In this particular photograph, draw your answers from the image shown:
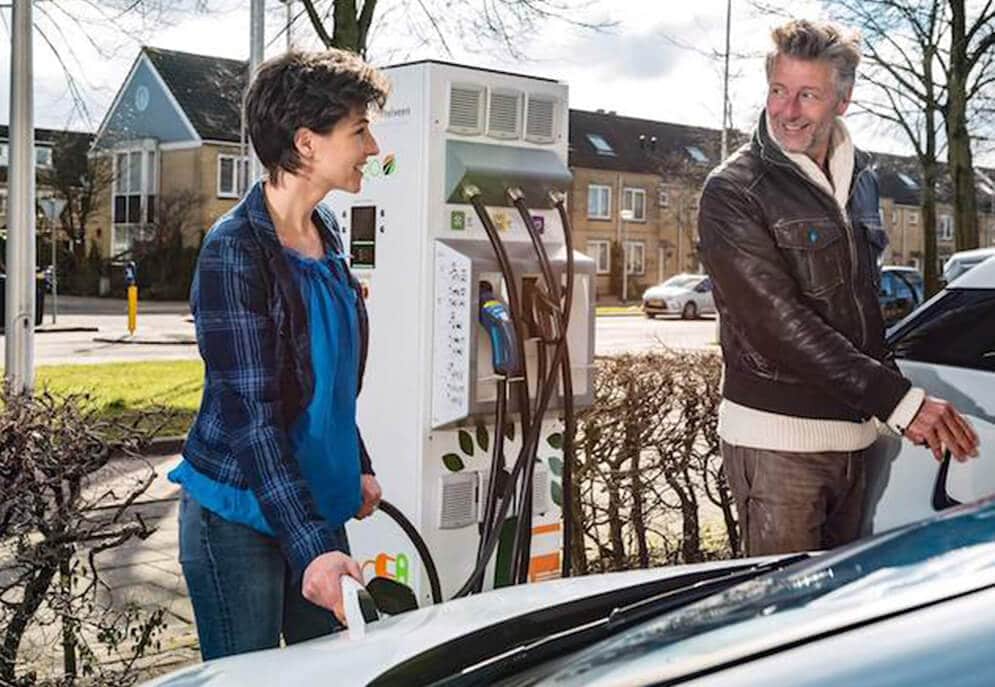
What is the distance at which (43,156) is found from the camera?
4388cm

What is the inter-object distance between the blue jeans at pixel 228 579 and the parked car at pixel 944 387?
161 centimetres

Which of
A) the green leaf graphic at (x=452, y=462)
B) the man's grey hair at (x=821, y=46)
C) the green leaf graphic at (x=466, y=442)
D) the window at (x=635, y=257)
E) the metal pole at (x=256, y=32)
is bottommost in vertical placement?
the green leaf graphic at (x=452, y=462)

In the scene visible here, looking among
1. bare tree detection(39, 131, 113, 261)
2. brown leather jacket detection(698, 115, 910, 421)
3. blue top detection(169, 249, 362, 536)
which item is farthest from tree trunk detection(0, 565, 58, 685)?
bare tree detection(39, 131, 113, 261)

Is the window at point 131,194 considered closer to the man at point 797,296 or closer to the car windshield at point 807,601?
the man at point 797,296

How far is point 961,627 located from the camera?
1.25 meters

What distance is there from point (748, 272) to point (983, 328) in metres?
0.88

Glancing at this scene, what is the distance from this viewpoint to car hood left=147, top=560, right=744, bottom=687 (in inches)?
72.8

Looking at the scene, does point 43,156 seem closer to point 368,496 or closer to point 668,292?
point 668,292

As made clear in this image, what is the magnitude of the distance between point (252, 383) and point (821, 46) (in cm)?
169

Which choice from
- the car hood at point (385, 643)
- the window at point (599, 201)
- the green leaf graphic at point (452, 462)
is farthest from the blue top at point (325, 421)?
the window at point (599, 201)

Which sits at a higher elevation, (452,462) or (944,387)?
(944,387)

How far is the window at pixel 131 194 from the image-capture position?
148 ft

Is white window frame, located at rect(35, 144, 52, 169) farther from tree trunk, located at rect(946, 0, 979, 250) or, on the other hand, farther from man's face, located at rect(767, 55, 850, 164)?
man's face, located at rect(767, 55, 850, 164)

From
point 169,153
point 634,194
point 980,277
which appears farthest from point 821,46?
point 634,194
